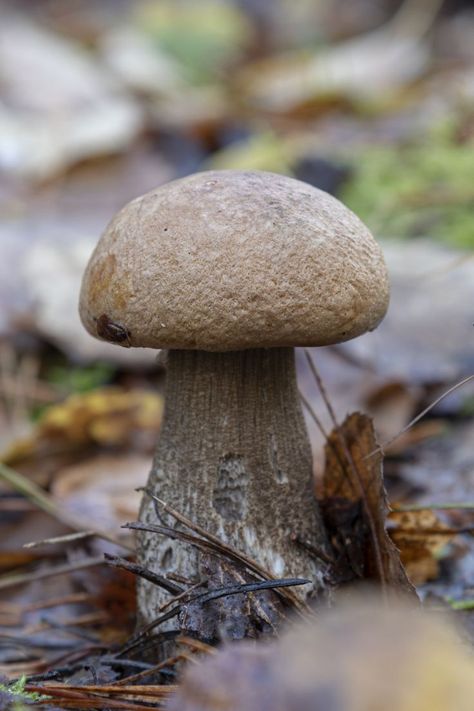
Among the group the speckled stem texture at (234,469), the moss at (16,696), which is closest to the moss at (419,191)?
the speckled stem texture at (234,469)

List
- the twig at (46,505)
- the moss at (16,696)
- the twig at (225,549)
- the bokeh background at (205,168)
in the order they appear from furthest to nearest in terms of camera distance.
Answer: the bokeh background at (205,168)
the twig at (46,505)
the twig at (225,549)
the moss at (16,696)

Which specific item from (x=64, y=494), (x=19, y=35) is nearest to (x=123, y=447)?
(x=64, y=494)

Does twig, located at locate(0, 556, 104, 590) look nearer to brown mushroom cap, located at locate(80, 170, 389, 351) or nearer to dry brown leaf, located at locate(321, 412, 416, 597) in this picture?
dry brown leaf, located at locate(321, 412, 416, 597)

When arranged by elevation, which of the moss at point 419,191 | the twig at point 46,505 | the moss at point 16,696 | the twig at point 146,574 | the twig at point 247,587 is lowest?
the moss at point 16,696

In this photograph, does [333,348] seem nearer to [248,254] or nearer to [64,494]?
[64,494]

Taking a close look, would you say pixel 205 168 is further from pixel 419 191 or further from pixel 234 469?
pixel 234 469

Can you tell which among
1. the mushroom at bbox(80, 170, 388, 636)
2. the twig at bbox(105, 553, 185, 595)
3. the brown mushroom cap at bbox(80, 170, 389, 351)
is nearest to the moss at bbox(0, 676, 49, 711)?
the twig at bbox(105, 553, 185, 595)

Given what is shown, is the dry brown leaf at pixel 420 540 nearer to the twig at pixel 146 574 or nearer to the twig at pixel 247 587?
the twig at pixel 247 587
